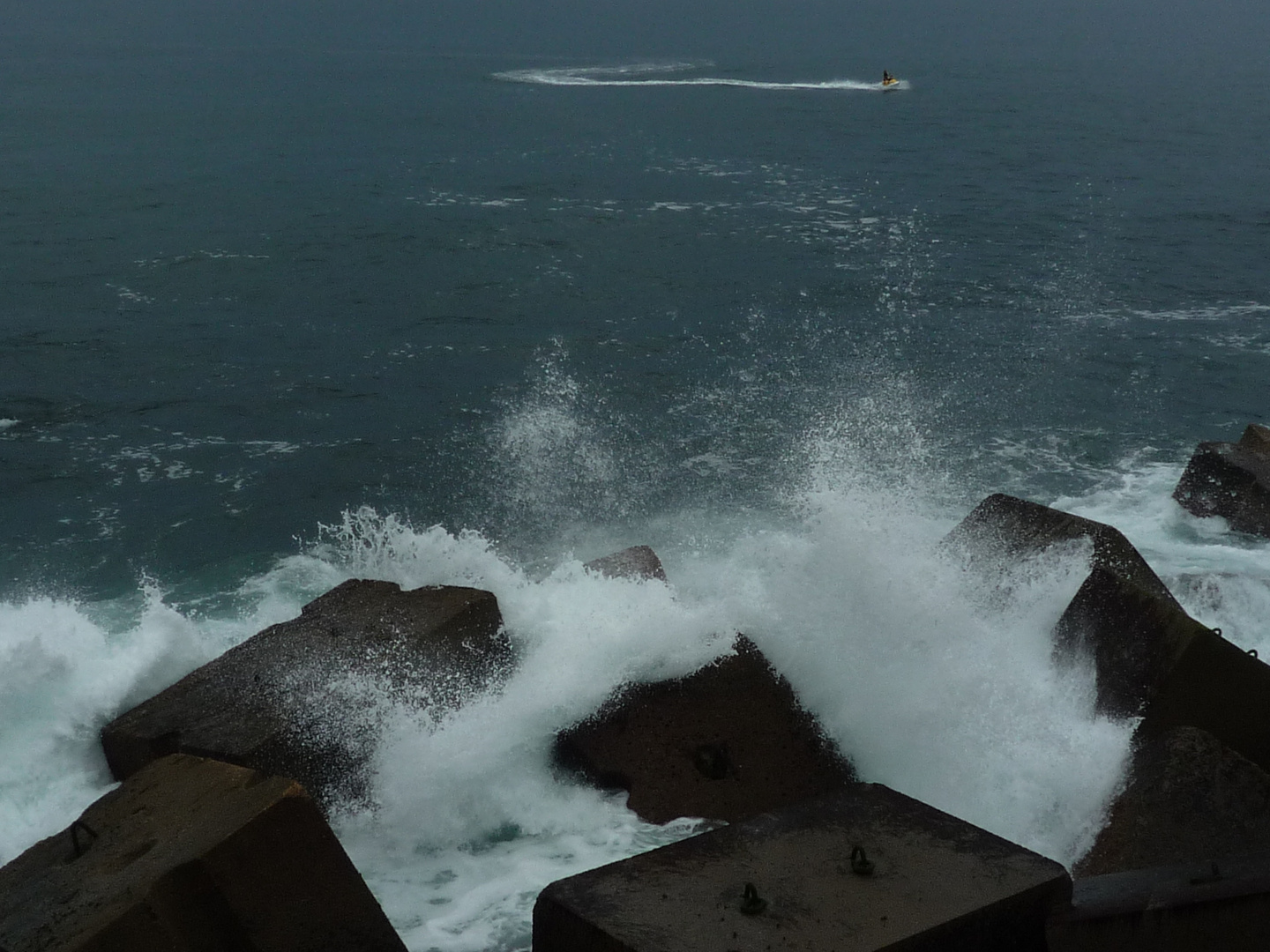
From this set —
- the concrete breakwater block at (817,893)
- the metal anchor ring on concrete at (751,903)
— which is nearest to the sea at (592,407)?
the concrete breakwater block at (817,893)

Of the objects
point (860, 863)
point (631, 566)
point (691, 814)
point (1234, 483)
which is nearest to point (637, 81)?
point (1234, 483)

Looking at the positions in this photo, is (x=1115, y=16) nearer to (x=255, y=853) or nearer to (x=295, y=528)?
(x=295, y=528)

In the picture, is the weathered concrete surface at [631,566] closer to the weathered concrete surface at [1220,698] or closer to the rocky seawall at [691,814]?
the rocky seawall at [691,814]

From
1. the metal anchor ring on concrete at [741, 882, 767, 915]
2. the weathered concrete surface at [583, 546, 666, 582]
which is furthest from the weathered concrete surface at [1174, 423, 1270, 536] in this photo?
the metal anchor ring on concrete at [741, 882, 767, 915]

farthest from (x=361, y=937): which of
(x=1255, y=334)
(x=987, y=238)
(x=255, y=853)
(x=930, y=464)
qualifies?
(x=987, y=238)

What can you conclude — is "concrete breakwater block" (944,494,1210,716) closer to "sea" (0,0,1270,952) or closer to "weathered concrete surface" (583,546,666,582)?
Result: "sea" (0,0,1270,952)

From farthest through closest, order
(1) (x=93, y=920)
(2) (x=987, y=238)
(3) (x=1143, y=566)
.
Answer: (2) (x=987, y=238) → (3) (x=1143, y=566) → (1) (x=93, y=920)

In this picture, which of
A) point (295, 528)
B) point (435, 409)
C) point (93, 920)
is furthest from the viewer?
point (435, 409)
